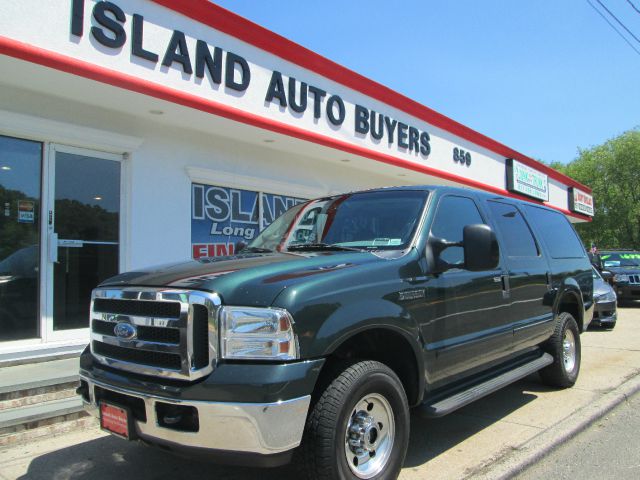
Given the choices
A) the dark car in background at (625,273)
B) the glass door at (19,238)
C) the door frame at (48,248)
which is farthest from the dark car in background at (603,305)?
the glass door at (19,238)

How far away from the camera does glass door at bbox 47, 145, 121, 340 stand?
647 cm

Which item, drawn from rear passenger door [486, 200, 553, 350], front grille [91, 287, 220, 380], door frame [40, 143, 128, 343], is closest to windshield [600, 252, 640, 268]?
rear passenger door [486, 200, 553, 350]

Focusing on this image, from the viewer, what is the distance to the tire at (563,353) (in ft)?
18.5

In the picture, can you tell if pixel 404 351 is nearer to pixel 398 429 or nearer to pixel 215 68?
pixel 398 429

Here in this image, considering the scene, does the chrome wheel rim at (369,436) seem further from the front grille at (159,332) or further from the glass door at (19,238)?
the glass door at (19,238)

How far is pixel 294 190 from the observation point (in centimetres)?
983

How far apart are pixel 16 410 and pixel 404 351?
3.44m

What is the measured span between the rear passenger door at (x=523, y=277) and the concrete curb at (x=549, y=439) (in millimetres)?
756

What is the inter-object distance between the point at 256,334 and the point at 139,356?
0.80 metres

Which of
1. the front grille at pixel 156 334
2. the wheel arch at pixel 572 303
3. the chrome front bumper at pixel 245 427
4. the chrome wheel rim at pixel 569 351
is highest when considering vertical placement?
the front grille at pixel 156 334

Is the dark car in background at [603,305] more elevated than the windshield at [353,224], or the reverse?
the windshield at [353,224]

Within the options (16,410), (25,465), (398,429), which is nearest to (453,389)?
(398,429)

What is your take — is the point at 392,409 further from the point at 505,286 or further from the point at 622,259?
the point at 622,259

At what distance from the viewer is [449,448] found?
13.4 feet
